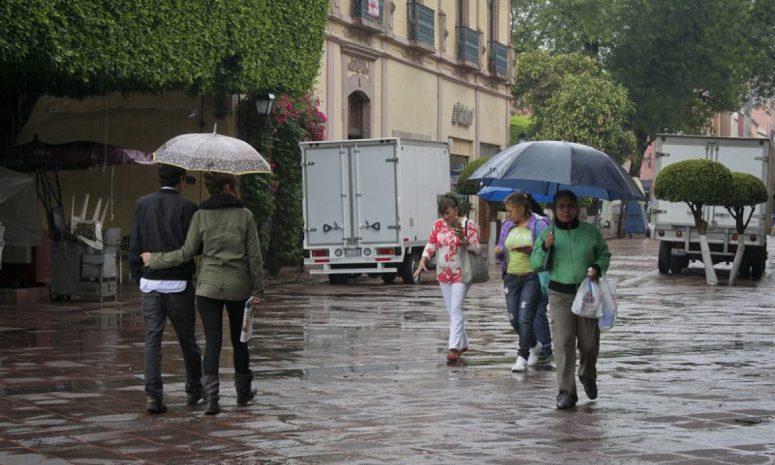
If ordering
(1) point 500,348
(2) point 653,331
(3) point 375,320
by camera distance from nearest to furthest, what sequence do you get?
1. (1) point 500,348
2. (2) point 653,331
3. (3) point 375,320

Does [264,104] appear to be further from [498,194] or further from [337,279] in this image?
[498,194]

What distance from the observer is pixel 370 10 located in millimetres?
31781

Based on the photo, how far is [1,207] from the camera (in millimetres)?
19141

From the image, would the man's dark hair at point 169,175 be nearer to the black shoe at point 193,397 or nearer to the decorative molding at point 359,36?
the black shoe at point 193,397

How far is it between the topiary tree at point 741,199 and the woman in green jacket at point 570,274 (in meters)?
17.4

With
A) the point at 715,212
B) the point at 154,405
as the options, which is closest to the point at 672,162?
the point at 715,212

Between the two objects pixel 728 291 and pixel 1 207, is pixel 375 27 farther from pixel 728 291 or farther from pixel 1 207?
pixel 1 207

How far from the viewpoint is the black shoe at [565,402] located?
972cm

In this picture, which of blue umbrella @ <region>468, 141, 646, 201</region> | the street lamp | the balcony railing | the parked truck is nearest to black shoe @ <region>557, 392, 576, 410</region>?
blue umbrella @ <region>468, 141, 646, 201</region>

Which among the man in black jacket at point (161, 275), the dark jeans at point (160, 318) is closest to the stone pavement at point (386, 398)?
the dark jeans at point (160, 318)

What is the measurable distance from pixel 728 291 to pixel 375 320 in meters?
9.69

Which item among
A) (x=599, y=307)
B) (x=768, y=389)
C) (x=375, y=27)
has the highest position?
(x=375, y=27)

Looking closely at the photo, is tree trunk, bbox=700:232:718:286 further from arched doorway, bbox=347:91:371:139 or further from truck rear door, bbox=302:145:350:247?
arched doorway, bbox=347:91:371:139

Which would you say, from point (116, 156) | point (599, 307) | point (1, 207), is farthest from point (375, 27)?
point (599, 307)
